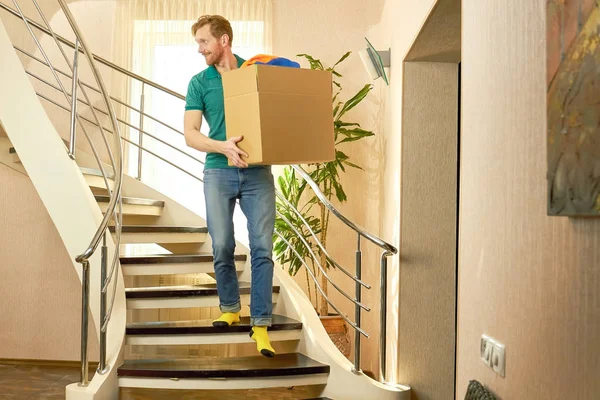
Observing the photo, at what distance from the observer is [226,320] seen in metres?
3.63

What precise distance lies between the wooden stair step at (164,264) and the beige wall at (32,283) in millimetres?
1633

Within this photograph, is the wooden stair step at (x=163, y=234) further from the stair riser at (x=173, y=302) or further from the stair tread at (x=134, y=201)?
the stair riser at (x=173, y=302)

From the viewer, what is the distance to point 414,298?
393 cm

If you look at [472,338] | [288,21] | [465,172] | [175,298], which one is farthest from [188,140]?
[288,21]

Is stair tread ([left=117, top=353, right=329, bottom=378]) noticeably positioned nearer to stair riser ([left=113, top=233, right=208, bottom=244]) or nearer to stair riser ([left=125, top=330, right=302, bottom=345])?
stair riser ([left=125, top=330, right=302, bottom=345])

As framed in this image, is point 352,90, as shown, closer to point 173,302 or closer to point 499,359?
point 173,302

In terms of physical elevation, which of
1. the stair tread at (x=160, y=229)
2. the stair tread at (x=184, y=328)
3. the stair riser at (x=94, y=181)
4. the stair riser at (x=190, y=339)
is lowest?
the stair riser at (x=190, y=339)

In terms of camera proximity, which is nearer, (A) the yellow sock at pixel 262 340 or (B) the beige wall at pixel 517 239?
(B) the beige wall at pixel 517 239

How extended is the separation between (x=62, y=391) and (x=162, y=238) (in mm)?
1131

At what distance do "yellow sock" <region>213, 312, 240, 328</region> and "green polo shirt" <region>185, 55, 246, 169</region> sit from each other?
2.58 ft

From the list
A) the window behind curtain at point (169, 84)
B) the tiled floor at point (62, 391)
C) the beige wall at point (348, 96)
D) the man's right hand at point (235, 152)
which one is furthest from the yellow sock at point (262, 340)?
the window behind curtain at point (169, 84)

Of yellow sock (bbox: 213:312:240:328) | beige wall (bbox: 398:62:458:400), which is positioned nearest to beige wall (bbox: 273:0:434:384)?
beige wall (bbox: 398:62:458:400)

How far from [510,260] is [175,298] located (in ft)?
7.72

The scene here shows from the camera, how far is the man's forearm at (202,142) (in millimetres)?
3121
